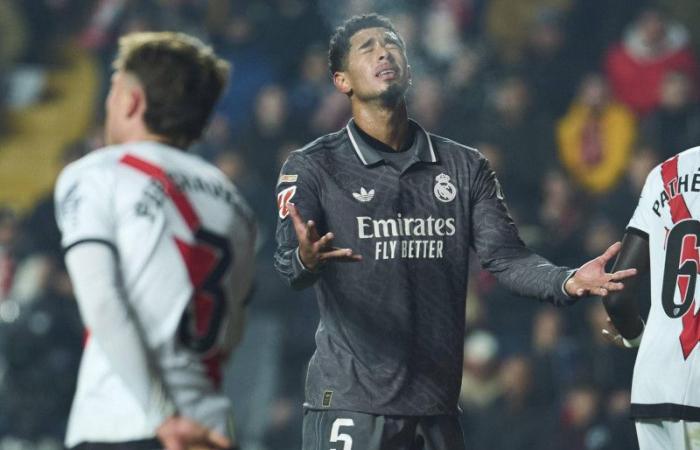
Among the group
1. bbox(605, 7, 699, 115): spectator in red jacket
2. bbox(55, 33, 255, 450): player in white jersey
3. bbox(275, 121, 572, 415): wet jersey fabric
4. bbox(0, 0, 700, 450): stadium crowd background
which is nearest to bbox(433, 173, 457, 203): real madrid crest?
bbox(275, 121, 572, 415): wet jersey fabric

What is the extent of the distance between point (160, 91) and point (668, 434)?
8.14 feet

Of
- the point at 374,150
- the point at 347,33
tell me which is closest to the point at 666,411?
the point at 374,150

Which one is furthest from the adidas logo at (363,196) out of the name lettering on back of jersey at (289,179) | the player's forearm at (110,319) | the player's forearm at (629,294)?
the player's forearm at (110,319)

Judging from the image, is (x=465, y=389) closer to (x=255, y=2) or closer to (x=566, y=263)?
(x=566, y=263)

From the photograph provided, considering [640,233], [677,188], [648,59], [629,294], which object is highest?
[648,59]

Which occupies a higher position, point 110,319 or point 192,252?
point 192,252

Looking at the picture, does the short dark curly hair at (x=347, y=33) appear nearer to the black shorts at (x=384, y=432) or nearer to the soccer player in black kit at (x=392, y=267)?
the soccer player in black kit at (x=392, y=267)

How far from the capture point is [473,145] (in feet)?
37.9

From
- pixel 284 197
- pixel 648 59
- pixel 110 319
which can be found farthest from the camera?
pixel 648 59

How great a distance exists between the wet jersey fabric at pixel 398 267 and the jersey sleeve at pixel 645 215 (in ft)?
1.35

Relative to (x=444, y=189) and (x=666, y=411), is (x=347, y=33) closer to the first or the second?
(x=444, y=189)

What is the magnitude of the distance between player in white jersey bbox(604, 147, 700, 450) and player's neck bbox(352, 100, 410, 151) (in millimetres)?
1004

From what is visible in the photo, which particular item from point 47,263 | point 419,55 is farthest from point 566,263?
point 47,263

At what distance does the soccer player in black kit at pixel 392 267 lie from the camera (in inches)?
202
